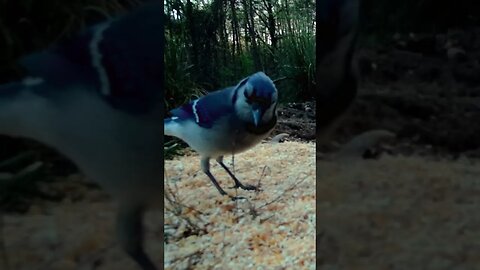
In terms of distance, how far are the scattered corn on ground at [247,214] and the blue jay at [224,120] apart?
7cm

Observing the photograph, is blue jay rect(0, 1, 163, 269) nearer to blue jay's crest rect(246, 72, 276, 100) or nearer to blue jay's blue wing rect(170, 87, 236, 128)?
blue jay's blue wing rect(170, 87, 236, 128)

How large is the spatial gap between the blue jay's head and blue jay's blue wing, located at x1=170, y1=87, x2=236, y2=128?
0.18 ft

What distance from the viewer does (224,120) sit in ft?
11.4

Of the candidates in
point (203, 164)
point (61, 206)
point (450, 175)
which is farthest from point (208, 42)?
point (450, 175)

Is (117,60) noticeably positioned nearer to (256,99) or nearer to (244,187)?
(256,99)

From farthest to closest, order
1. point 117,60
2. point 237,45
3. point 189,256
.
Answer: point 237,45 < point 189,256 < point 117,60

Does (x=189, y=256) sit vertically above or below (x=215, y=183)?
below

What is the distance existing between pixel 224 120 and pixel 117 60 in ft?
2.29

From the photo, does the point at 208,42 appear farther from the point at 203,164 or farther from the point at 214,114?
the point at 203,164

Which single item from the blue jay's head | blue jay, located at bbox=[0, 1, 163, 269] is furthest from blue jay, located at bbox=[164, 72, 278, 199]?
blue jay, located at bbox=[0, 1, 163, 269]

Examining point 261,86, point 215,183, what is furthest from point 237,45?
point 215,183

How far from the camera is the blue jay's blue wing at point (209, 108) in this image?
346 centimetres

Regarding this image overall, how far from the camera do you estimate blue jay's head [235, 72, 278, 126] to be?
11.3 feet

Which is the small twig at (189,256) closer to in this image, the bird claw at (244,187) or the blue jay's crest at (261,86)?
the bird claw at (244,187)
